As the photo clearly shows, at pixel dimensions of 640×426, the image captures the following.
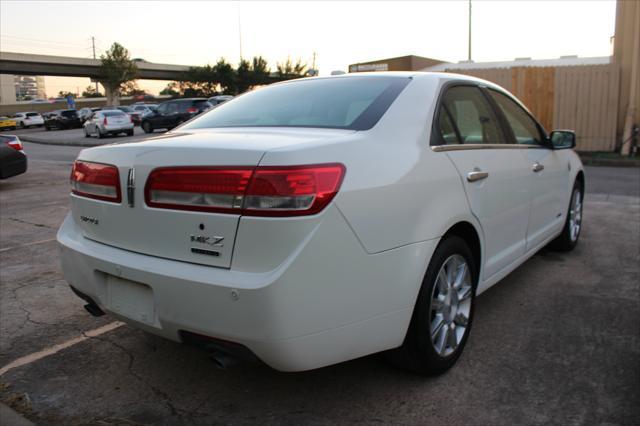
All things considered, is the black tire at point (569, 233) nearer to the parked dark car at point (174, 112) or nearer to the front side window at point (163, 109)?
the parked dark car at point (174, 112)

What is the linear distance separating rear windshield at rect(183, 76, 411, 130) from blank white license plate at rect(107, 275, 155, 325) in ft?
3.47

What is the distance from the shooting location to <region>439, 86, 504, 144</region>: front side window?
315 centimetres

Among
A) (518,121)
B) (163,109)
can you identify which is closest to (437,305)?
(518,121)

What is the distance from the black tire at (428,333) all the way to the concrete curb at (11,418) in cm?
174

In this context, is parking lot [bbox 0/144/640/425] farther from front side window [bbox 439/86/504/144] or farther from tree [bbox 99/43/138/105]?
tree [bbox 99/43/138/105]

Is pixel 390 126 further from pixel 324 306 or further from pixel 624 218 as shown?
pixel 624 218

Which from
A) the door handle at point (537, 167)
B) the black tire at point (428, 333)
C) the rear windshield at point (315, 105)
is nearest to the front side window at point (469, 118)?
the rear windshield at point (315, 105)

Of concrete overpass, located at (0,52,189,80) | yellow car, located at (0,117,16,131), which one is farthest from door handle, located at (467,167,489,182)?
concrete overpass, located at (0,52,189,80)

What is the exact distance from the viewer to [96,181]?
2713 mm

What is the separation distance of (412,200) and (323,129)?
549 mm

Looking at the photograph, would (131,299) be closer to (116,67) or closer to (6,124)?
(6,124)

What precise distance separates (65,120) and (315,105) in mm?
43561

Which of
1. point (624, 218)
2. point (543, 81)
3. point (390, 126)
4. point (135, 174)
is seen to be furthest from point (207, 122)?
point (543, 81)

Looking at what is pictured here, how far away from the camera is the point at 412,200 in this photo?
2582 mm
